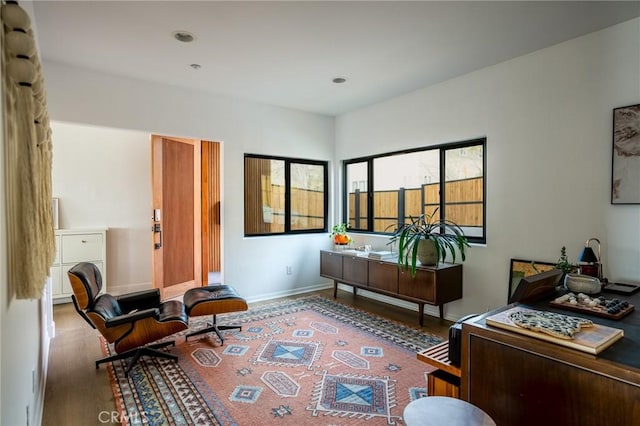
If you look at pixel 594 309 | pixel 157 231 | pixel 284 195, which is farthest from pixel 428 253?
pixel 157 231

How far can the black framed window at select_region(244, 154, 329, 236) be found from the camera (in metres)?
4.98

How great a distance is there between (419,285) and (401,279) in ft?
0.78

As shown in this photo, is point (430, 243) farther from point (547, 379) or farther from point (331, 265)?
point (547, 379)

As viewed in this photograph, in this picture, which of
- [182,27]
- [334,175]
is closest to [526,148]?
[334,175]

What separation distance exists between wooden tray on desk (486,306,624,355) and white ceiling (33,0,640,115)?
2.15m

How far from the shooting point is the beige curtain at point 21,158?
4.51 feet

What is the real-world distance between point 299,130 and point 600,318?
171 inches

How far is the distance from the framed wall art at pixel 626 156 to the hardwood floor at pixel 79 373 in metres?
1.99

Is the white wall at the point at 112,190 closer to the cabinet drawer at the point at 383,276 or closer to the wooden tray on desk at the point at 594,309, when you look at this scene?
the cabinet drawer at the point at 383,276

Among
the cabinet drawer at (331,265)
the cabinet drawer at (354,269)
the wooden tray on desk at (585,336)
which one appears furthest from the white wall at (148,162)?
the wooden tray on desk at (585,336)

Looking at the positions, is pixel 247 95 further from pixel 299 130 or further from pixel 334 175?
pixel 334 175

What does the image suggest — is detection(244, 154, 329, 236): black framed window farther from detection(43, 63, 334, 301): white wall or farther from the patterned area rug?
the patterned area rug

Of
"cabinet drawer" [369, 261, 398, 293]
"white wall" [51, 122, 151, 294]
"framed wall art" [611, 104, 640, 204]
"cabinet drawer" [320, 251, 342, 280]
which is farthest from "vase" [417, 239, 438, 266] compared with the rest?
"white wall" [51, 122, 151, 294]

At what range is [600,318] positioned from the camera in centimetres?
185
